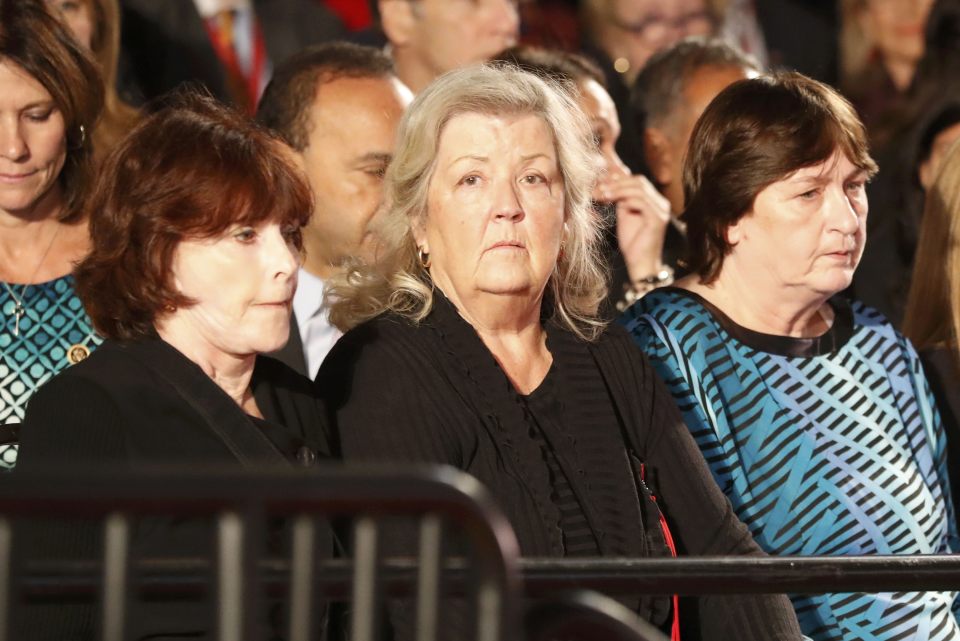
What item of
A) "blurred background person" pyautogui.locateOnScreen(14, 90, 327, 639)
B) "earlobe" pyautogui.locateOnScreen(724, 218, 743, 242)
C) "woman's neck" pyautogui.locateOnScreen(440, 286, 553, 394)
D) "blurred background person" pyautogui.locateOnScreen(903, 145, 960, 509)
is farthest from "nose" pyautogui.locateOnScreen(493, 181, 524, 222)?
"blurred background person" pyautogui.locateOnScreen(903, 145, 960, 509)

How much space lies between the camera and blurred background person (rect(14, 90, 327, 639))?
8.25 feet

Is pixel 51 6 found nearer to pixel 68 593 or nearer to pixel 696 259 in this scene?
pixel 696 259

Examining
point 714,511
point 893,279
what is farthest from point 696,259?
point 893,279

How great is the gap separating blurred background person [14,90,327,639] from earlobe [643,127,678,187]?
2.17 m

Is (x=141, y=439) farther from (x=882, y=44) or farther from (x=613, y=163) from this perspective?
(x=882, y=44)

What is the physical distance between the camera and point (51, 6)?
11.6 feet

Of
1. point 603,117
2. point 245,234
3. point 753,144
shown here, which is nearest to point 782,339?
point 753,144

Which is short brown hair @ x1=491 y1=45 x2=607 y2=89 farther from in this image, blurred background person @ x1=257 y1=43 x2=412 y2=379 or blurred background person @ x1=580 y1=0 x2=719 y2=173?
blurred background person @ x1=580 y1=0 x2=719 y2=173

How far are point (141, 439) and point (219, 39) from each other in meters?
2.70

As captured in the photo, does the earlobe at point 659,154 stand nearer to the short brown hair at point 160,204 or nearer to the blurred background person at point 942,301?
the blurred background person at point 942,301

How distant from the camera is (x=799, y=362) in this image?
3.46 metres

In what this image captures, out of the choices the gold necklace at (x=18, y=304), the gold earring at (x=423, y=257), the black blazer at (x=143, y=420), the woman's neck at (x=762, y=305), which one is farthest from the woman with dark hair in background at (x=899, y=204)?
the black blazer at (x=143, y=420)

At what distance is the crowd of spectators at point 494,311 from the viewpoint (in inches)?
105

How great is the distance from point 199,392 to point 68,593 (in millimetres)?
494
